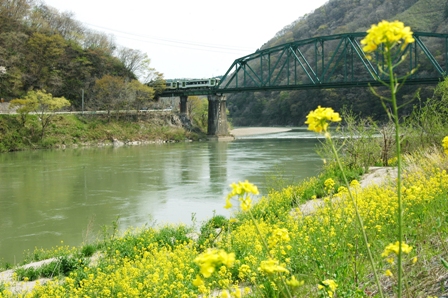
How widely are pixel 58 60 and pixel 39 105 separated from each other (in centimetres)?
1683

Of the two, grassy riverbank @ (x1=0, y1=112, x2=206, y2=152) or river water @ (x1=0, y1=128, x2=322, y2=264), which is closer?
river water @ (x1=0, y1=128, x2=322, y2=264)

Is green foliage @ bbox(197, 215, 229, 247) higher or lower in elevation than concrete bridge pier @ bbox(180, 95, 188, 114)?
lower

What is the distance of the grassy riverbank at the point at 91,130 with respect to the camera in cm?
4475

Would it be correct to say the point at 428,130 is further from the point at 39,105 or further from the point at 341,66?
the point at 341,66

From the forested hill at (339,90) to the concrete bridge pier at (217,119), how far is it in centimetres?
1832

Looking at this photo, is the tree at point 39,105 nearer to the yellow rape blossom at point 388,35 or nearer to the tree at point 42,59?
the tree at point 42,59

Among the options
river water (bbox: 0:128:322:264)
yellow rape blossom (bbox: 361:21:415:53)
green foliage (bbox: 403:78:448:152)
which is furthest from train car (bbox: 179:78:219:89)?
yellow rape blossom (bbox: 361:21:415:53)

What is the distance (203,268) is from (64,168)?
27398 millimetres

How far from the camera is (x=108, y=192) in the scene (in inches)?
748

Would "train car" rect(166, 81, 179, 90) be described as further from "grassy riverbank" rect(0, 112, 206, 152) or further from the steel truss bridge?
"grassy riverbank" rect(0, 112, 206, 152)

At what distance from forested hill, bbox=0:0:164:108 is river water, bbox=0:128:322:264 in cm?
2751

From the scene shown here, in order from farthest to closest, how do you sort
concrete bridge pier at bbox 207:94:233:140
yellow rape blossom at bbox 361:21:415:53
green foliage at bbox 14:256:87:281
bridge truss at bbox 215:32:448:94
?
1. concrete bridge pier at bbox 207:94:233:140
2. bridge truss at bbox 215:32:448:94
3. green foliage at bbox 14:256:87:281
4. yellow rape blossom at bbox 361:21:415:53

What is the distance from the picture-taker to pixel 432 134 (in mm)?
15984

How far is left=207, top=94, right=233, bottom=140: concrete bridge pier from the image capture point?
2466 inches
